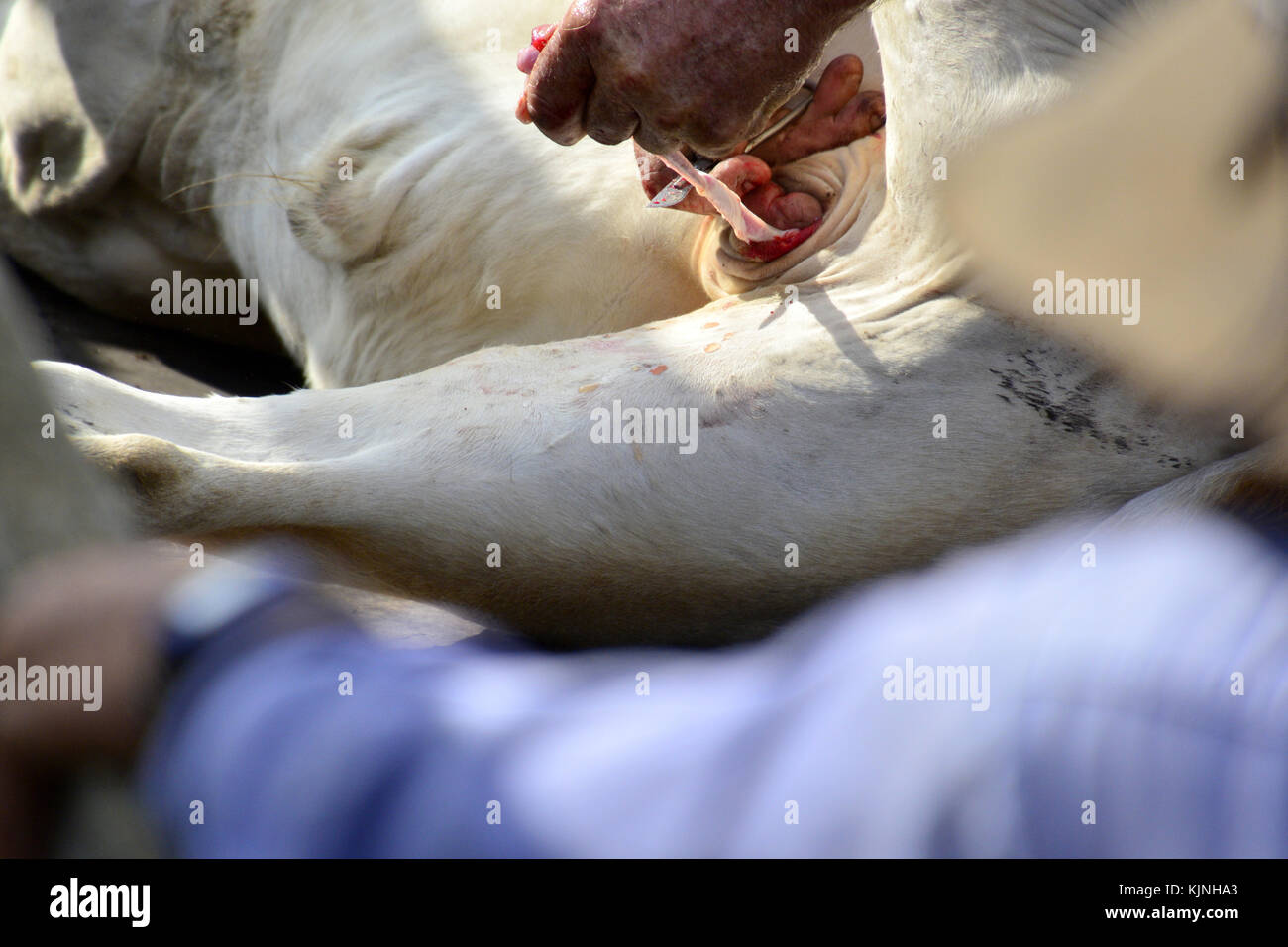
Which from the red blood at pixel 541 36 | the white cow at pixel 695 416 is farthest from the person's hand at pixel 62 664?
the red blood at pixel 541 36

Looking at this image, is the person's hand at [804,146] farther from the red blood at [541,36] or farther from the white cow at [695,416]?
the red blood at [541,36]

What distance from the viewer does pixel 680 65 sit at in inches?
41.9

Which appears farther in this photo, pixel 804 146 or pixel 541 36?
pixel 804 146

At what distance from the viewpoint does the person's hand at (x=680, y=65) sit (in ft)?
3.45

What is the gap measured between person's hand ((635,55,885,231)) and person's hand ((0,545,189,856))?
891 millimetres

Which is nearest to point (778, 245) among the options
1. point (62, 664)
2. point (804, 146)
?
point (804, 146)

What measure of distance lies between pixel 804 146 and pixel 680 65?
427 mm

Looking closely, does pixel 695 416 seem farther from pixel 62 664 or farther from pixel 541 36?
pixel 62 664

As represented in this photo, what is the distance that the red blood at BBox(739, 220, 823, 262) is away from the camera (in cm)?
140

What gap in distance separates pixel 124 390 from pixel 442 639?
Result: 44cm

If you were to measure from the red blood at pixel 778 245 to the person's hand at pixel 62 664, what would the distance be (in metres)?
0.85
